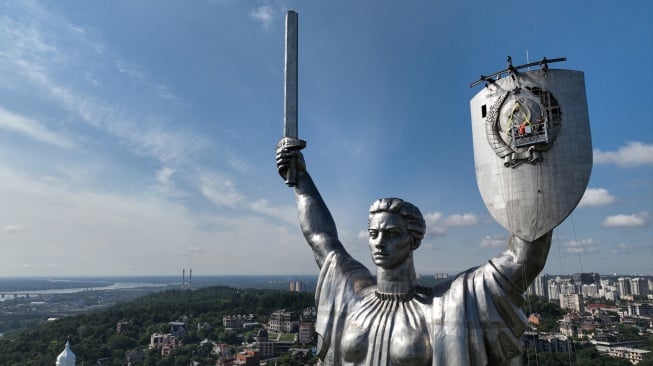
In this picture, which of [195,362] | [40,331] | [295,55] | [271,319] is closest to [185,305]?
[271,319]

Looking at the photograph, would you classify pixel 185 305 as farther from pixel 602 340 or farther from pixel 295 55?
pixel 295 55

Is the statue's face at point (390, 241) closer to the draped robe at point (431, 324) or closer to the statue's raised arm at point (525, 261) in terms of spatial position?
the draped robe at point (431, 324)

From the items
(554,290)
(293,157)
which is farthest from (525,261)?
(554,290)

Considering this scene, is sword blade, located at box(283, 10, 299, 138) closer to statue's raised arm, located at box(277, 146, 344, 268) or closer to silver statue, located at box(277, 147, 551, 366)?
statue's raised arm, located at box(277, 146, 344, 268)

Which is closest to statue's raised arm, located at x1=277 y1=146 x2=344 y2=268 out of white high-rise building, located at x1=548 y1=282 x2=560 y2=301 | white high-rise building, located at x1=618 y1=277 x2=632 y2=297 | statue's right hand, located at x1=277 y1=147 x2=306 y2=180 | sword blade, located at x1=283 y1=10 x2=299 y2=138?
statue's right hand, located at x1=277 y1=147 x2=306 y2=180

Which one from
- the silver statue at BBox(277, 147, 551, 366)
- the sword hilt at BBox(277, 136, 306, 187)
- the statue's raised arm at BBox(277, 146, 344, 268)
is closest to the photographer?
the silver statue at BBox(277, 147, 551, 366)
